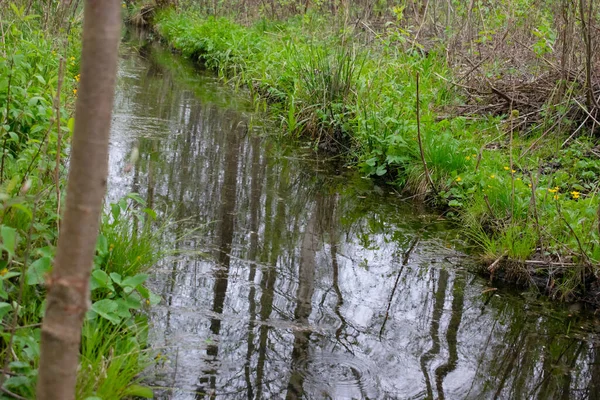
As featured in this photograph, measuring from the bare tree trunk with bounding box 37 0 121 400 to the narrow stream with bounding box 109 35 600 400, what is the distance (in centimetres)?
159

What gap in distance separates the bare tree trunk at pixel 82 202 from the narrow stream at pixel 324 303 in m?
1.59

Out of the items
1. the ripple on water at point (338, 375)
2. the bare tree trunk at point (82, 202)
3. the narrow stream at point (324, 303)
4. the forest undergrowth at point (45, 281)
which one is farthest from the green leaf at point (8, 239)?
the ripple on water at point (338, 375)

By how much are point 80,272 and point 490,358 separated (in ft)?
9.88

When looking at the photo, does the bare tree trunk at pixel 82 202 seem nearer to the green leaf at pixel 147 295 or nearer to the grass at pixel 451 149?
the green leaf at pixel 147 295

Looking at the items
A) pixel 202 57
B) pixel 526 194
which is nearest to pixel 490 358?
pixel 526 194

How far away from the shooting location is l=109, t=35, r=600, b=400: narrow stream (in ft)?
10.6

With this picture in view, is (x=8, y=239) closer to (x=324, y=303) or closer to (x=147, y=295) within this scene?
(x=147, y=295)

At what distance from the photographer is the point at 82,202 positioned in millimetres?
1156

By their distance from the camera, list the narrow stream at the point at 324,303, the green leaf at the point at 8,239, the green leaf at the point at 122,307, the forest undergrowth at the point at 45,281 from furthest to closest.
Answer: the narrow stream at the point at 324,303 < the green leaf at the point at 122,307 < the forest undergrowth at the point at 45,281 < the green leaf at the point at 8,239

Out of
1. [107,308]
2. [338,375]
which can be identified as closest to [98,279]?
[107,308]

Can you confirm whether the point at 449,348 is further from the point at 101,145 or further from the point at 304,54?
the point at 304,54

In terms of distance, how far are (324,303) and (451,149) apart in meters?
2.95

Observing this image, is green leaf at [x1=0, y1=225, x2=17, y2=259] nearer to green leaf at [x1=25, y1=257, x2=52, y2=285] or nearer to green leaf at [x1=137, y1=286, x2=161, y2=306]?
green leaf at [x1=25, y1=257, x2=52, y2=285]

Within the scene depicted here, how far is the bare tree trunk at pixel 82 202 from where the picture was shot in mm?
1119
